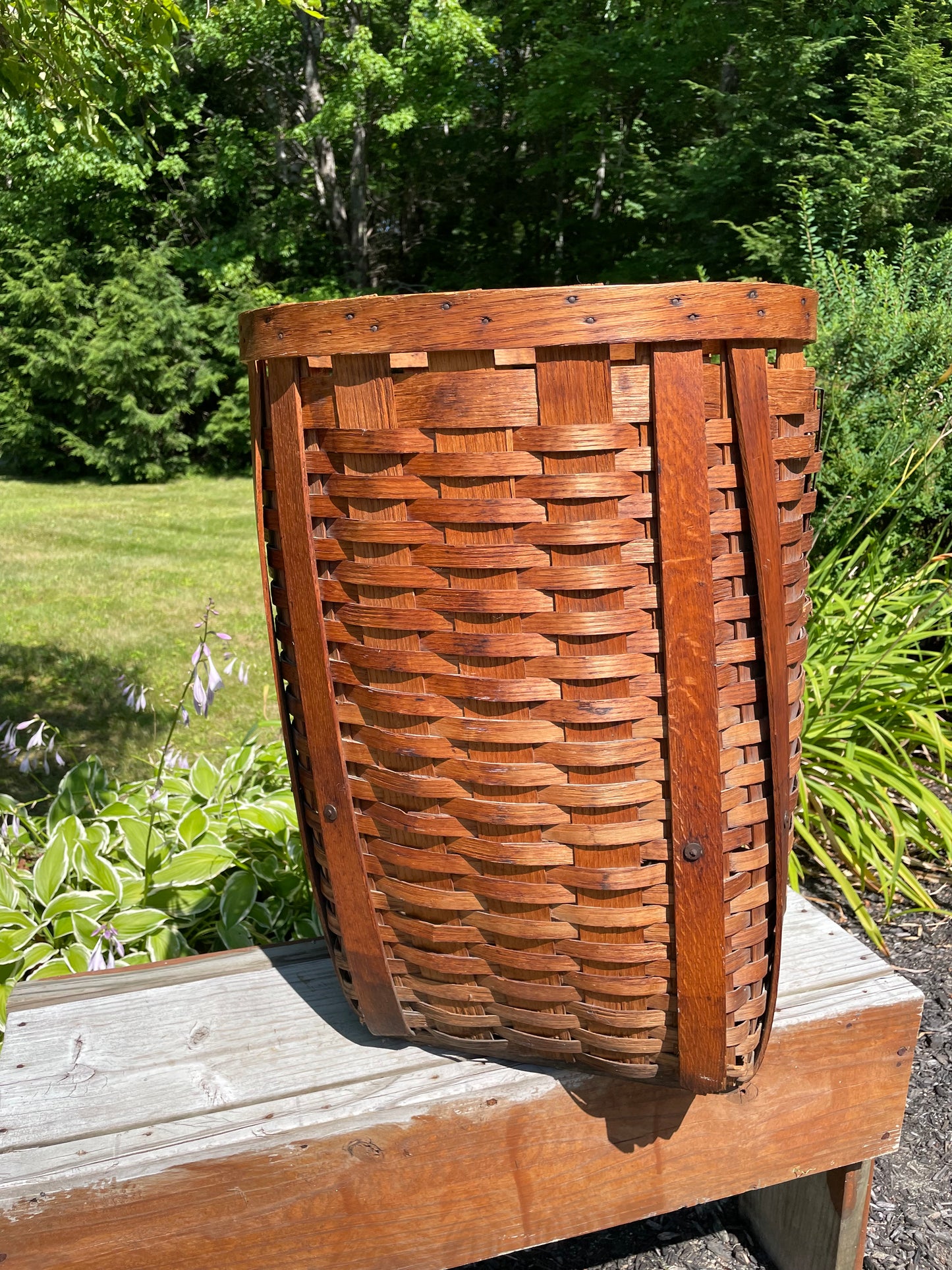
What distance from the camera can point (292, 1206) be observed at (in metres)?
1.12

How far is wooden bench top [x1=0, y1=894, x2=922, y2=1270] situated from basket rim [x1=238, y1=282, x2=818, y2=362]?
0.85 metres

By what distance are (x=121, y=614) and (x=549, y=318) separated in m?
5.77

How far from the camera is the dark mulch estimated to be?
1630 mm

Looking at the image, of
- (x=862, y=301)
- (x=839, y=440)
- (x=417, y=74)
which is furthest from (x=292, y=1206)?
(x=417, y=74)

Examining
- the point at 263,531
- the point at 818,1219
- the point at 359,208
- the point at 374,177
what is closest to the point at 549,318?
the point at 263,531

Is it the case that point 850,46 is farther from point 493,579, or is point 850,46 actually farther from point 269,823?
point 493,579

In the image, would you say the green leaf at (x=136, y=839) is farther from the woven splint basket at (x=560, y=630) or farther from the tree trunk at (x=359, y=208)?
the tree trunk at (x=359, y=208)

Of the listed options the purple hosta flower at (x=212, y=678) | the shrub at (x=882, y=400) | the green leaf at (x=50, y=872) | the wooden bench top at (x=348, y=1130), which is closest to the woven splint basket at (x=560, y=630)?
the wooden bench top at (x=348, y=1130)

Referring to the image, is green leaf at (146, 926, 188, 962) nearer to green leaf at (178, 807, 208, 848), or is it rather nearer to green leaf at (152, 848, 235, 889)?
green leaf at (152, 848, 235, 889)

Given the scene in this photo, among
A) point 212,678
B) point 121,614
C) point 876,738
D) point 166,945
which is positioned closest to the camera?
point 212,678

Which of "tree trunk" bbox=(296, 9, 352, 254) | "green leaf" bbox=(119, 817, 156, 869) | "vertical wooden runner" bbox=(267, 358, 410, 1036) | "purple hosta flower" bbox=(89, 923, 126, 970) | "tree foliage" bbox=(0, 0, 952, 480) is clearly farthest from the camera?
"tree trunk" bbox=(296, 9, 352, 254)

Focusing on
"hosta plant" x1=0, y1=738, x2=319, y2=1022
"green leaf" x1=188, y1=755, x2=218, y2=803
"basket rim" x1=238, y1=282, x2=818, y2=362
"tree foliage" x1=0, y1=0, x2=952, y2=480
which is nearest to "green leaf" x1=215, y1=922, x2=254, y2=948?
"hosta plant" x1=0, y1=738, x2=319, y2=1022

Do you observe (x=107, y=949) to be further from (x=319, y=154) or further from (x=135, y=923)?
(x=319, y=154)

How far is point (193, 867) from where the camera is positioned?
2.05m
